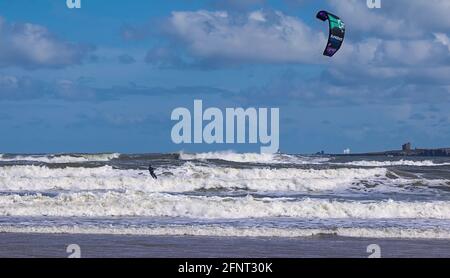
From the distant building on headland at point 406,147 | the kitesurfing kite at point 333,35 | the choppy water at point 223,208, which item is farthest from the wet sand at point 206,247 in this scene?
the distant building on headland at point 406,147

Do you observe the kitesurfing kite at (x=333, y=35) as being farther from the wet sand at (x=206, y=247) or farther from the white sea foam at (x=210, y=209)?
the wet sand at (x=206, y=247)

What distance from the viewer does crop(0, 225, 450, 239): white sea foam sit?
14492 mm

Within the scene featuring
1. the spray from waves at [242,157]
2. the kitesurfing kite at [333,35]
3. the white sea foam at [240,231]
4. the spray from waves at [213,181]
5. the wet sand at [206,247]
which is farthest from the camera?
the spray from waves at [242,157]

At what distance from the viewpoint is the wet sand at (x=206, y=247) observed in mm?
11805

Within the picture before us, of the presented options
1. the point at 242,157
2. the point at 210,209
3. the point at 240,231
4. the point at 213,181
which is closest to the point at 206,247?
the point at 240,231

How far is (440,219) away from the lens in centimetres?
1780

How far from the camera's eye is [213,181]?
27656mm

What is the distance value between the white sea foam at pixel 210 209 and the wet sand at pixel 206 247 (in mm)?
3759

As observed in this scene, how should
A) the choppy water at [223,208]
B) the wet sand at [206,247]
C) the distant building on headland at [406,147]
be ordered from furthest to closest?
the distant building on headland at [406,147], the choppy water at [223,208], the wet sand at [206,247]

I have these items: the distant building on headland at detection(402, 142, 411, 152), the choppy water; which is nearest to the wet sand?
the choppy water

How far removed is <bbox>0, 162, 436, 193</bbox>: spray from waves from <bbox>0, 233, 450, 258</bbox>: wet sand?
42.4 feet
